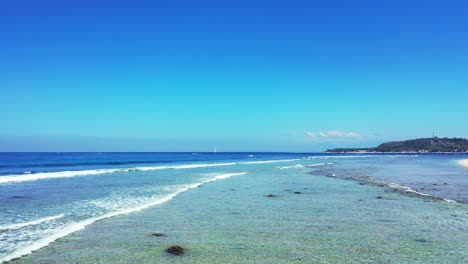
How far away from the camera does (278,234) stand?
10.7m

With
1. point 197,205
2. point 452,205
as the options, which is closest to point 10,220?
point 197,205

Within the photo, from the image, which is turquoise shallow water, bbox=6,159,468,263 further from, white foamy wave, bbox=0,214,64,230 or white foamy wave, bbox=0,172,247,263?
white foamy wave, bbox=0,214,64,230

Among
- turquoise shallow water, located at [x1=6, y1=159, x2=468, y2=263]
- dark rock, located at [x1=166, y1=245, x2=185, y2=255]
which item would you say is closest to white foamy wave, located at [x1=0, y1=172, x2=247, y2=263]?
turquoise shallow water, located at [x1=6, y1=159, x2=468, y2=263]

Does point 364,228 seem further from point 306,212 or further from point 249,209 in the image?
point 249,209

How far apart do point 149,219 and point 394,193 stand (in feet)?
44.0

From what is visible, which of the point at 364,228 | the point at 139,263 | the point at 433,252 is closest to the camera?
the point at 139,263

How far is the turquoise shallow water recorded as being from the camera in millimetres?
8586

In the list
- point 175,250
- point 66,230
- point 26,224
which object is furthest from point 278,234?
point 26,224

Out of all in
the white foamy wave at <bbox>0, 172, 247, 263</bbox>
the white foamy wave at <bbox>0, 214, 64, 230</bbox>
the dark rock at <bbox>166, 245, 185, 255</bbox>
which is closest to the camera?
the white foamy wave at <bbox>0, 172, 247, 263</bbox>

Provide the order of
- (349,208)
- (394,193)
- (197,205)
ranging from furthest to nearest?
1. (394,193)
2. (197,205)
3. (349,208)

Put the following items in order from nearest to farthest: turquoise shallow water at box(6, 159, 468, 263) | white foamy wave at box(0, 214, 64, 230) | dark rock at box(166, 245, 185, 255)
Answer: turquoise shallow water at box(6, 159, 468, 263)
dark rock at box(166, 245, 185, 255)
white foamy wave at box(0, 214, 64, 230)

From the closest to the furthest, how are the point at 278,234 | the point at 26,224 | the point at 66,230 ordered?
the point at 278,234 → the point at 66,230 → the point at 26,224

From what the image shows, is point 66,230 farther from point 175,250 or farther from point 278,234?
point 278,234

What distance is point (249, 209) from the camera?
15.2 m
